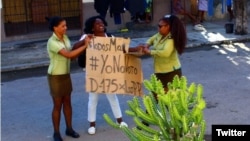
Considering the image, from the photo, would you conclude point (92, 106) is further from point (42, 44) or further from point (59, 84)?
point (42, 44)

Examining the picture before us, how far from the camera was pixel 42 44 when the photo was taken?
13.2m

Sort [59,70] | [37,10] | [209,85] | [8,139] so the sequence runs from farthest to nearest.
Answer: [37,10]
[209,85]
[8,139]
[59,70]

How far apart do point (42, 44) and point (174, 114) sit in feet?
33.5

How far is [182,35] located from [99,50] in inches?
42.1

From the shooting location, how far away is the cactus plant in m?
3.36

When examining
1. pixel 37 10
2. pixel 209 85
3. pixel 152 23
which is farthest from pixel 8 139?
pixel 152 23

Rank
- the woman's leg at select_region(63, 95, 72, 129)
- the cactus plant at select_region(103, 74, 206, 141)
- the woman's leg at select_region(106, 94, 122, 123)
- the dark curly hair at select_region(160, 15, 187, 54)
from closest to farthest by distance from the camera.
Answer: the cactus plant at select_region(103, 74, 206, 141) → the dark curly hair at select_region(160, 15, 187, 54) → the woman's leg at select_region(63, 95, 72, 129) → the woman's leg at select_region(106, 94, 122, 123)

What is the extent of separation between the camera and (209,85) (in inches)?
358

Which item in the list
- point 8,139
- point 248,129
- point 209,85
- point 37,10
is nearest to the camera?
point 248,129

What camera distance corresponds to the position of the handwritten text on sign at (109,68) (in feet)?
20.9

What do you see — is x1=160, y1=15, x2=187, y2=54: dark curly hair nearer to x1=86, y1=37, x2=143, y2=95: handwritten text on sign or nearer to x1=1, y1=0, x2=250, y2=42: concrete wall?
x1=86, y1=37, x2=143, y2=95: handwritten text on sign

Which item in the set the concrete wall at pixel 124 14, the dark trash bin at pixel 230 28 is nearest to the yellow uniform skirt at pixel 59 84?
the concrete wall at pixel 124 14

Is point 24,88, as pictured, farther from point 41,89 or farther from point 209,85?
point 209,85

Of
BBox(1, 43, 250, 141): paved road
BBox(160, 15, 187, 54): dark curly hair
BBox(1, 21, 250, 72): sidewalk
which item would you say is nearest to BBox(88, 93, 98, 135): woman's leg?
BBox(1, 43, 250, 141): paved road
